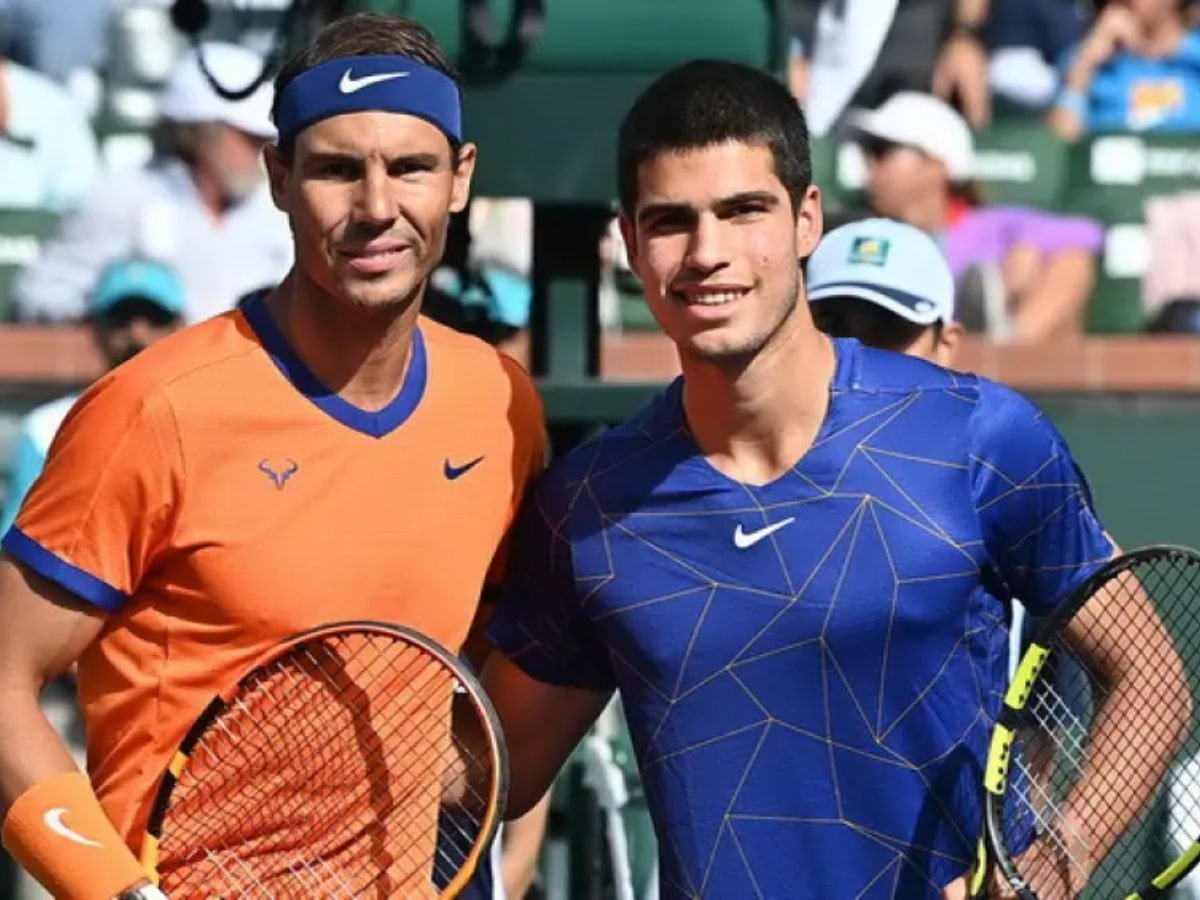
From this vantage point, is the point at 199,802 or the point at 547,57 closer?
the point at 199,802

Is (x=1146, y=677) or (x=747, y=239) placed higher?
(x=747, y=239)

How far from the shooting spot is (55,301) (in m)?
9.53

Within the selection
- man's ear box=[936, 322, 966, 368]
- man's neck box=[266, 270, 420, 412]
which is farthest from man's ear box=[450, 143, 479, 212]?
man's ear box=[936, 322, 966, 368]

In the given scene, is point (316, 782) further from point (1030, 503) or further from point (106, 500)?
point (1030, 503)

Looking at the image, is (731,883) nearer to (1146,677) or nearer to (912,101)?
(1146,677)

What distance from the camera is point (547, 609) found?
Result: 4488 mm

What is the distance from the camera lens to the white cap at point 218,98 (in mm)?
8258

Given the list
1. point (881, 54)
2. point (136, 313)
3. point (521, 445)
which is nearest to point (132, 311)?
point (136, 313)

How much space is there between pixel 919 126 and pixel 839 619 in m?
5.22

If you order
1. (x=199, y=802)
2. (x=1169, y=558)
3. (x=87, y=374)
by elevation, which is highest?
(x=1169, y=558)

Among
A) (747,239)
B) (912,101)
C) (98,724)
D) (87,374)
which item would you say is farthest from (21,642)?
(912,101)

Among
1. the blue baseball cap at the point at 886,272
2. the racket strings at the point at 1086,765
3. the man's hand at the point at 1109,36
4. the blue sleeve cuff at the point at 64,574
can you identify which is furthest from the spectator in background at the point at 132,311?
the racket strings at the point at 1086,765

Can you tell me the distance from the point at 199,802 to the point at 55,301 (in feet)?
17.6

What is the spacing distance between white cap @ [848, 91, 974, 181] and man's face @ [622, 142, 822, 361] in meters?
4.98
